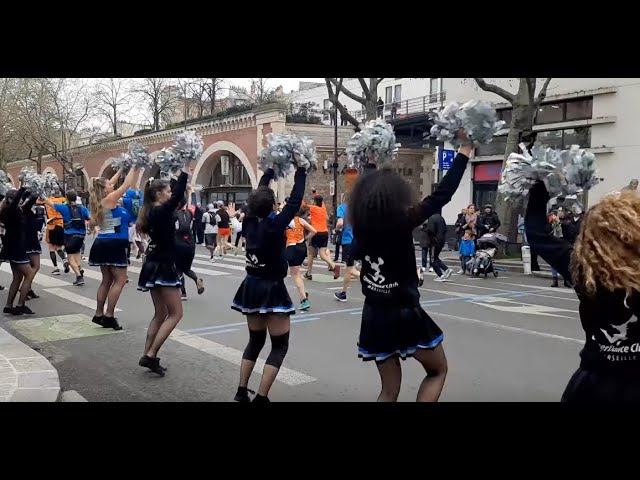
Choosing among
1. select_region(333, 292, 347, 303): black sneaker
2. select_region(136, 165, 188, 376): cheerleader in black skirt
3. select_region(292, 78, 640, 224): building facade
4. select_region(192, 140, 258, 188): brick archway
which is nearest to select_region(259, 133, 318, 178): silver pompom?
select_region(136, 165, 188, 376): cheerleader in black skirt

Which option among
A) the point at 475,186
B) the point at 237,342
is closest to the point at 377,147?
the point at 237,342

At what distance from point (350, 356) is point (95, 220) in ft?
12.1

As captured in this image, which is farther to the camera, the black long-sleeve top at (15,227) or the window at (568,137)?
the window at (568,137)

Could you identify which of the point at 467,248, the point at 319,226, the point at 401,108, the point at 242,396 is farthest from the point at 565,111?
the point at 401,108

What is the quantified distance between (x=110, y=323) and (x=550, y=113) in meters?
18.9

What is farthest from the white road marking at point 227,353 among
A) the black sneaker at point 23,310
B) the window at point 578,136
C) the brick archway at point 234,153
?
the brick archway at point 234,153

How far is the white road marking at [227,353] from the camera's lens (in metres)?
5.57

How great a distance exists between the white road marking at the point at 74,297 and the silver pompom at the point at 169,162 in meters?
4.46

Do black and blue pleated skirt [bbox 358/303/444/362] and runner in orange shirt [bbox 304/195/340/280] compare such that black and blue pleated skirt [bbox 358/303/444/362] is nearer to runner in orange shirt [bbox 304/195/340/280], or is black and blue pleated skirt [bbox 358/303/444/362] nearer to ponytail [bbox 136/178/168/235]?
ponytail [bbox 136/178/168/235]

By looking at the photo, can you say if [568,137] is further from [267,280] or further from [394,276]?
[394,276]

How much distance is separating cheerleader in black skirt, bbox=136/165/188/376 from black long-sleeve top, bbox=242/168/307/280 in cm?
118

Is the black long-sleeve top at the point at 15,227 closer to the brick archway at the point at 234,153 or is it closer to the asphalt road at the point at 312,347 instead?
the asphalt road at the point at 312,347

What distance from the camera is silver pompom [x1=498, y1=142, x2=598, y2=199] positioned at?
2838 millimetres

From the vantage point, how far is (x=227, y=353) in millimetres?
6566
